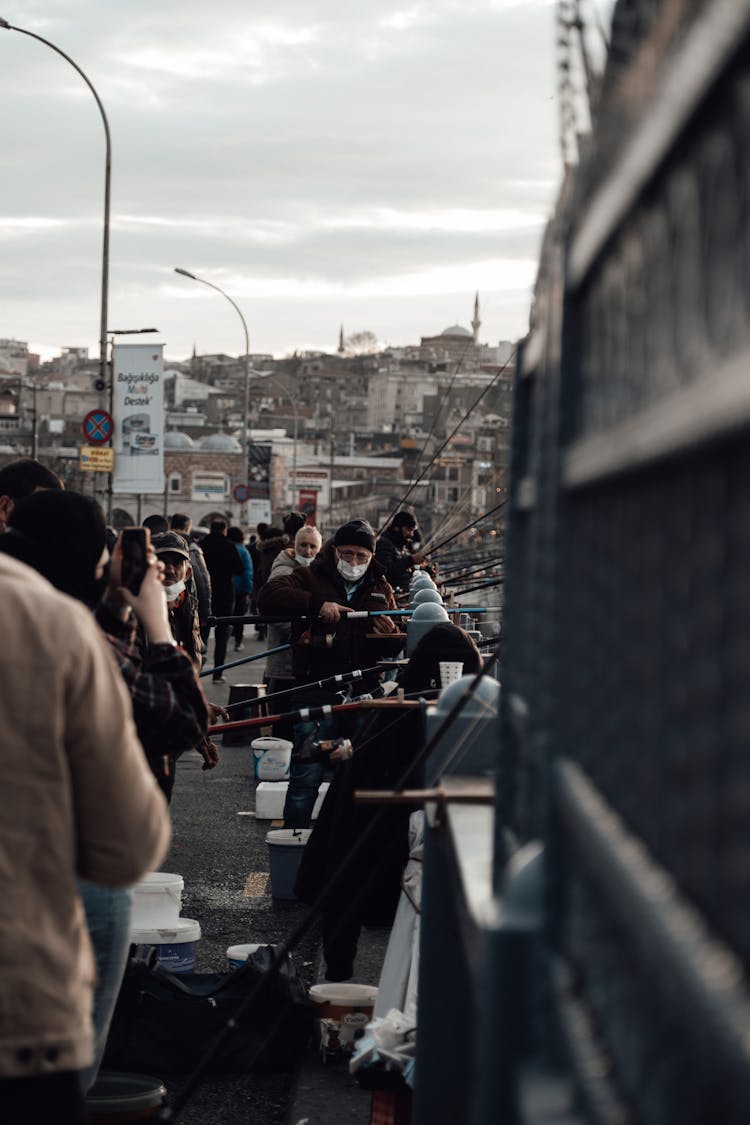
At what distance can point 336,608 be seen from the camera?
32.7 ft

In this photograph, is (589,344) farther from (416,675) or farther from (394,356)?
(394,356)

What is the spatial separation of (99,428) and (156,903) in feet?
61.3

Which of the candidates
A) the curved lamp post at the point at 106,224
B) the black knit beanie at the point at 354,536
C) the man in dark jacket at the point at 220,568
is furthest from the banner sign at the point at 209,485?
the black knit beanie at the point at 354,536

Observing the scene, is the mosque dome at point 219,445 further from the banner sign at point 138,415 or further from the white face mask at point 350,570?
the white face mask at point 350,570

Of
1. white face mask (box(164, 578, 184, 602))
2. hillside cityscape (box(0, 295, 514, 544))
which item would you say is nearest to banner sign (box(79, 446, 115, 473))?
white face mask (box(164, 578, 184, 602))

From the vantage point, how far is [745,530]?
0.97 m

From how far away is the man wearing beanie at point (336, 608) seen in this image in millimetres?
10008

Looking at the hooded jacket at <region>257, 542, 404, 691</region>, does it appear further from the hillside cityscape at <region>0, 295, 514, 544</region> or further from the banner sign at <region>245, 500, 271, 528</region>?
the hillside cityscape at <region>0, 295, 514, 544</region>

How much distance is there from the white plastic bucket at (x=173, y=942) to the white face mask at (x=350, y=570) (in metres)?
3.97

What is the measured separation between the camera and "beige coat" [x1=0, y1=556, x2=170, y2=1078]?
2.52m

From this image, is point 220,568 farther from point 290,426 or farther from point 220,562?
point 290,426

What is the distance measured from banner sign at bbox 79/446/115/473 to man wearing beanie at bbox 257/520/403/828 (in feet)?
47.9

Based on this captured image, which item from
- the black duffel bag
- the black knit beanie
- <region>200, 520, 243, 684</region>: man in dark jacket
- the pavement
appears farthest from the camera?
<region>200, 520, 243, 684</region>: man in dark jacket

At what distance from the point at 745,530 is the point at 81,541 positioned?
113 inches
